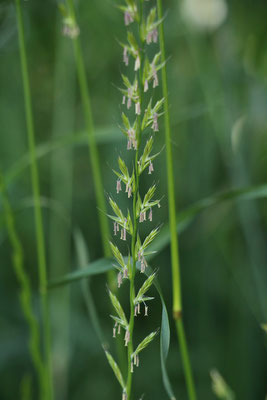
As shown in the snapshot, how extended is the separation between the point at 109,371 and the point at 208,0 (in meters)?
1.09

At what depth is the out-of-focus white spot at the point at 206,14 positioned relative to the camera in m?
1.45

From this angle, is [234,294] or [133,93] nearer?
[133,93]

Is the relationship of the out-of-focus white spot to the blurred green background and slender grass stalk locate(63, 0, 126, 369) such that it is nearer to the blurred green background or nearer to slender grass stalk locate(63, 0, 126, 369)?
the blurred green background

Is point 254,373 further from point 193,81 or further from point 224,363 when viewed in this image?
point 193,81

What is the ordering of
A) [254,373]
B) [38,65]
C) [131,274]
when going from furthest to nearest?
[38,65] < [254,373] < [131,274]

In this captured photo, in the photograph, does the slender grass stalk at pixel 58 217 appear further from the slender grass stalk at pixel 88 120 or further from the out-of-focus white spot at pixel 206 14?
the slender grass stalk at pixel 88 120

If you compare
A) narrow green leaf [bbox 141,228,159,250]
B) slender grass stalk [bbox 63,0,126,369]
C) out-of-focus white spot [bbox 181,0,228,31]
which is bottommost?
narrow green leaf [bbox 141,228,159,250]

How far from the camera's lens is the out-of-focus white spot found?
4.74 ft

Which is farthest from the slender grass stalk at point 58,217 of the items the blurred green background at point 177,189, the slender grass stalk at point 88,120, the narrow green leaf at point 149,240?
the narrow green leaf at point 149,240

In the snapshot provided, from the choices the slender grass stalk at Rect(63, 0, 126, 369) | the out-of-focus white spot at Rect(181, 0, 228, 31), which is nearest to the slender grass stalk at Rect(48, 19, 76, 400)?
the out-of-focus white spot at Rect(181, 0, 228, 31)

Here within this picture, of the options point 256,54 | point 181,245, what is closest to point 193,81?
point 256,54

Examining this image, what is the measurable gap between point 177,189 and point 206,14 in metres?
0.54

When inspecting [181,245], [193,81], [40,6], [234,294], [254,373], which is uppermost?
[40,6]

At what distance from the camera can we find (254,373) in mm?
1308
